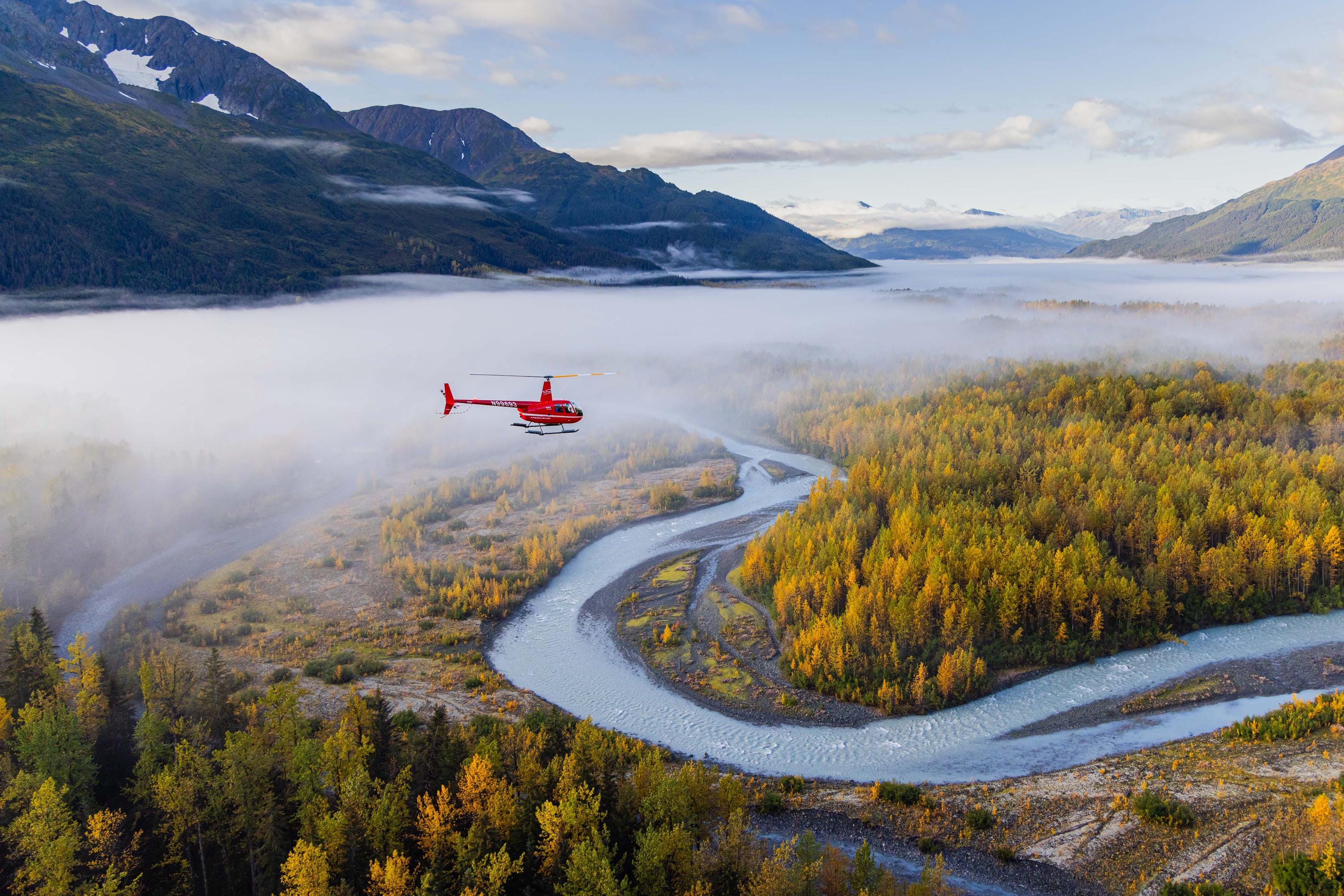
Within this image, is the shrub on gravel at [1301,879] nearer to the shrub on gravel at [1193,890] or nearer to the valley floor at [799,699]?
the valley floor at [799,699]

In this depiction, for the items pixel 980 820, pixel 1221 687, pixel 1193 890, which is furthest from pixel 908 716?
pixel 1221 687

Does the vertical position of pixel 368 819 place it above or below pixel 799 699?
above

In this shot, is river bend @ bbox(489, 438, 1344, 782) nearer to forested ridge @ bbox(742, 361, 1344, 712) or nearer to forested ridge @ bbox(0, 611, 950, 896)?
forested ridge @ bbox(742, 361, 1344, 712)

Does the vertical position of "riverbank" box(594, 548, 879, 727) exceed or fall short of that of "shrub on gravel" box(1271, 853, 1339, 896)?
it falls short

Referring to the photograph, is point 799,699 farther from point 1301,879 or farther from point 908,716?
point 1301,879

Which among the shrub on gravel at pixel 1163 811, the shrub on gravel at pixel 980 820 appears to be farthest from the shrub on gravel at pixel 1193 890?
the shrub on gravel at pixel 980 820

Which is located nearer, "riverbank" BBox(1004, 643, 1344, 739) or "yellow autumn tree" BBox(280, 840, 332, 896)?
"yellow autumn tree" BBox(280, 840, 332, 896)

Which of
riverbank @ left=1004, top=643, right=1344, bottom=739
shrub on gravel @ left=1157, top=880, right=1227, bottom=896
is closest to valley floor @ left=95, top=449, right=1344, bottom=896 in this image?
riverbank @ left=1004, top=643, right=1344, bottom=739
